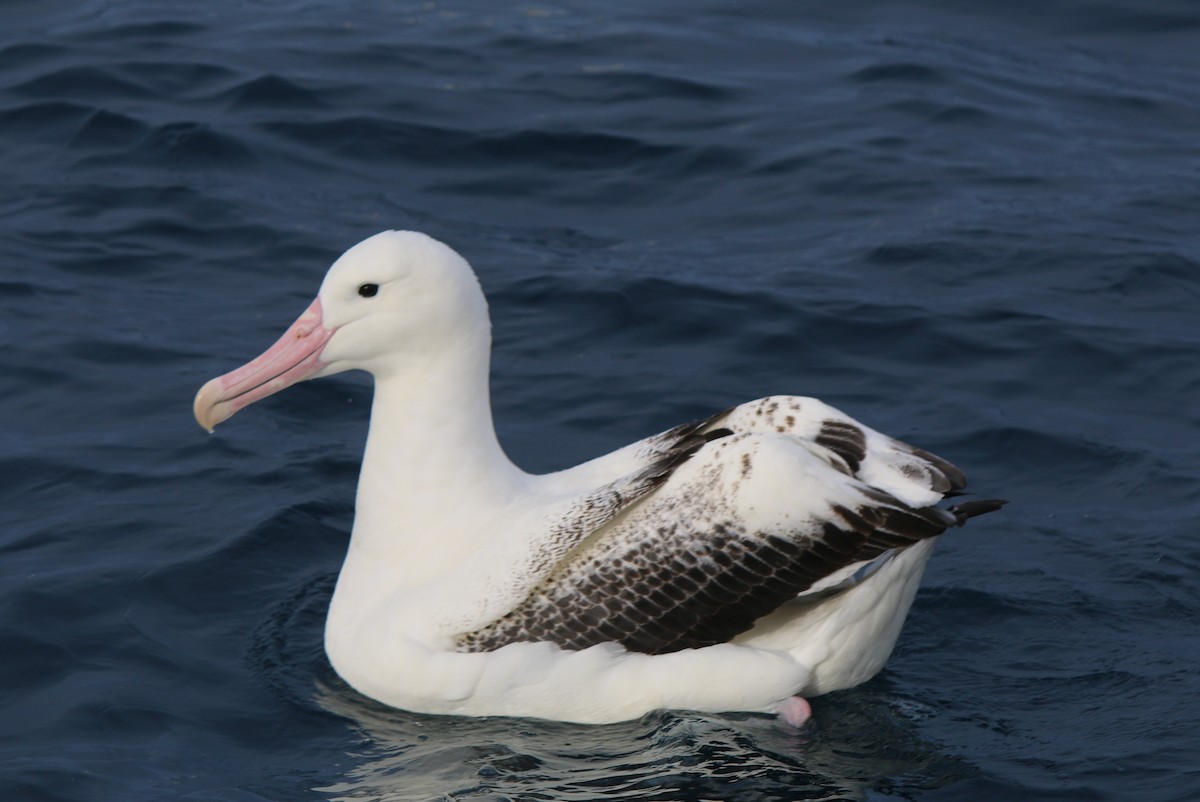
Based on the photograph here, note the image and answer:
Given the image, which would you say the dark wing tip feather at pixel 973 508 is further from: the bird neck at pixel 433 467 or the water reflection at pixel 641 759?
the bird neck at pixel 433 467

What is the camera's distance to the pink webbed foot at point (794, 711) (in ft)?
25.3

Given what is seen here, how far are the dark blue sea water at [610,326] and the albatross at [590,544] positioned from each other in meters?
0.22

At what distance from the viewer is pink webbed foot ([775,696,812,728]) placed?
772cm

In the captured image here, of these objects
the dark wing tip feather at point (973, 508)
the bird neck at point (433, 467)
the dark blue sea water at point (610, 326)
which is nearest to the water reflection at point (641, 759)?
the dark blue sea water at point (610, 326)

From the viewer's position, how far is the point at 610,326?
11.9m

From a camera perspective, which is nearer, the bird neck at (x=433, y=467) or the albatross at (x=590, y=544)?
the albatross at (x=590, y=544)

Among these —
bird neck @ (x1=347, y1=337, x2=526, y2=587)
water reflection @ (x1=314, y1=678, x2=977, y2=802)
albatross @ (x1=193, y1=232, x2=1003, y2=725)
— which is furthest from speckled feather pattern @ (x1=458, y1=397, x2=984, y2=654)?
bird neck @ (x1=347, y1=337, x2=526, y2=587)

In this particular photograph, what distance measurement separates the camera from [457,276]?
782 centimetres

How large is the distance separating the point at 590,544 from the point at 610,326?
14.1 ft

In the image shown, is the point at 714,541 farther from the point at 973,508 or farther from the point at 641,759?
the point at 973,508

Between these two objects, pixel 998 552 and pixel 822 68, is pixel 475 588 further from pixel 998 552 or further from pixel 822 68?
pixel 822 68

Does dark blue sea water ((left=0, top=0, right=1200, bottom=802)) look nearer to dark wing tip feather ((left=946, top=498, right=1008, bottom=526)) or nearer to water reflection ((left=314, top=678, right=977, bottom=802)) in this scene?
water reflection ((left=314, top=678, right=977, bottom=802))

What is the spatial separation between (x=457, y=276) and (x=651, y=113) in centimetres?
769

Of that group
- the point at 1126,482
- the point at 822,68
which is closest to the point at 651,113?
the point at 822,68
